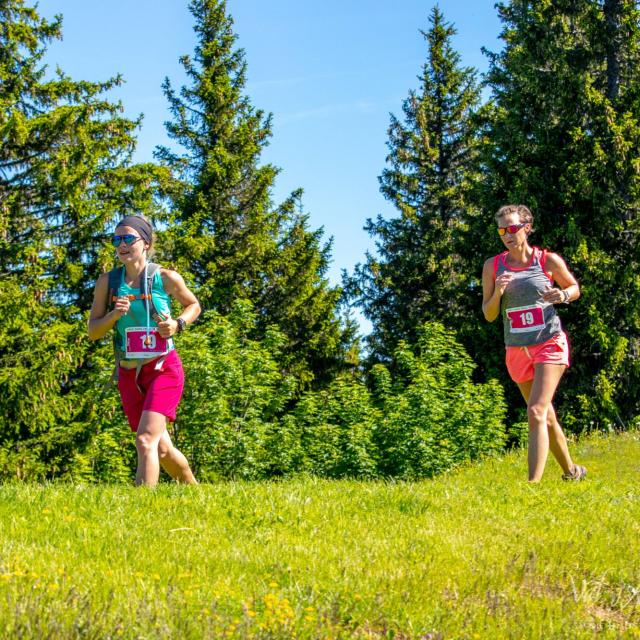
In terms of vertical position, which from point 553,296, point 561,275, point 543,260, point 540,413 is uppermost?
point 543,260

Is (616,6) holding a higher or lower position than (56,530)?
higher

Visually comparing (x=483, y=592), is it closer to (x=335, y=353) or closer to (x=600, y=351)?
(x=600, y=351)

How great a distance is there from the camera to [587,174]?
20.0 meters

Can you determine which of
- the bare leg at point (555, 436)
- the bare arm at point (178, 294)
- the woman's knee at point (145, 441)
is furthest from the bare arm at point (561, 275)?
the woman's knee at point (145, 441)

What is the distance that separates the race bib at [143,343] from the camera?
256 inches

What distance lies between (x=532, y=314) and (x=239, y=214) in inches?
924

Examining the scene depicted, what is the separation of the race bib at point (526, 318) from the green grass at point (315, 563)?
1.48 meters

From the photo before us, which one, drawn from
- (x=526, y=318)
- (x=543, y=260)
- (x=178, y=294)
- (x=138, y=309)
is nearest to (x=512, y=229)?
(x=543, y=260)

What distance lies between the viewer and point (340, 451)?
75.0 ft

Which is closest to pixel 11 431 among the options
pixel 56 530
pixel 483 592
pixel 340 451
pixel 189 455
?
pixel 189 455

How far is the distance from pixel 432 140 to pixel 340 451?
14.7m

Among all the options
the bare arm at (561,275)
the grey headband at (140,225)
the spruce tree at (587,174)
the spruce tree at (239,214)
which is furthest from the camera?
the spruce tree at (239,214)

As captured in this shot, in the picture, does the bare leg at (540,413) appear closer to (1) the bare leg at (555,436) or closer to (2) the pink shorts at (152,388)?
(1) the bare leg at (555,436)

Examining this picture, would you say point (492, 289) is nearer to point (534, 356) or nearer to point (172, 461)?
point (534, 356)
